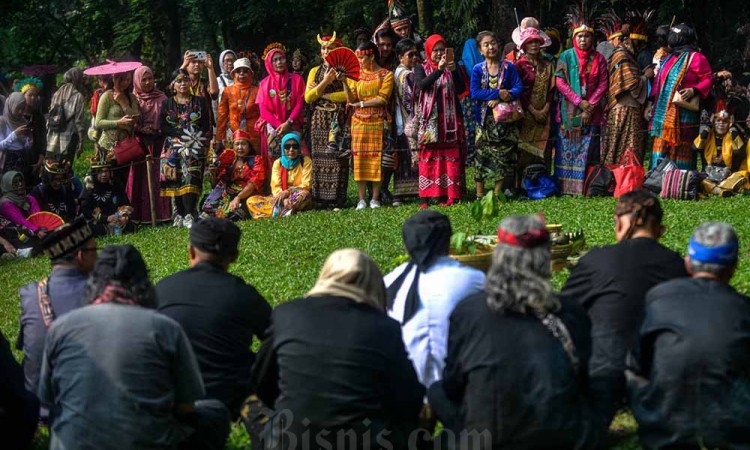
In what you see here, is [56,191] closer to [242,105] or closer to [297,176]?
[242,105]

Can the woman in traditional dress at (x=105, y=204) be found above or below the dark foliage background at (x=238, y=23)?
below

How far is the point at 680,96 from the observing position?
14305 millimetres

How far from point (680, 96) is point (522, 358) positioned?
946cm

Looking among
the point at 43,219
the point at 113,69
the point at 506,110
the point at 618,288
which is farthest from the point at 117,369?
the point at 113,69

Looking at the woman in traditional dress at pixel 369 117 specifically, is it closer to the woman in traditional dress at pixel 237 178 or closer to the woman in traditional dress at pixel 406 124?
the woman in traditional dress at pixel 406 124

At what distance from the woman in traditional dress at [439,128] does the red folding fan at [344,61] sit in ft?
2.45

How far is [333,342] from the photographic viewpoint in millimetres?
5676

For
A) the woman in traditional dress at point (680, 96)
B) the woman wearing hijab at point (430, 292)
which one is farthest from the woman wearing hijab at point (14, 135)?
the woman wearing hijab at point (430, 292)

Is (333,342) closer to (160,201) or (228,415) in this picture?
(228,415)

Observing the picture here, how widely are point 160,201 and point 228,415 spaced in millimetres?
9368

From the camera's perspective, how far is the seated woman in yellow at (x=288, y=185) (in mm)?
14602

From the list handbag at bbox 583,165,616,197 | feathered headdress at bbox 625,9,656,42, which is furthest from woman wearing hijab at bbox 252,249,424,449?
feathered headdress at bbox 625,9,656,42

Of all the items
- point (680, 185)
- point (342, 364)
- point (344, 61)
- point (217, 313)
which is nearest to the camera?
point (342, 364)

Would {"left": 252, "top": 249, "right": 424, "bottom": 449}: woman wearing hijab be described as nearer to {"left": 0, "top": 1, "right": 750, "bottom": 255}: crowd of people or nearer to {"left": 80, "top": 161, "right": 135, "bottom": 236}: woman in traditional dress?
{"left": 0, "top": 1, "right": 750, "bottom": 255}: crowd of people
